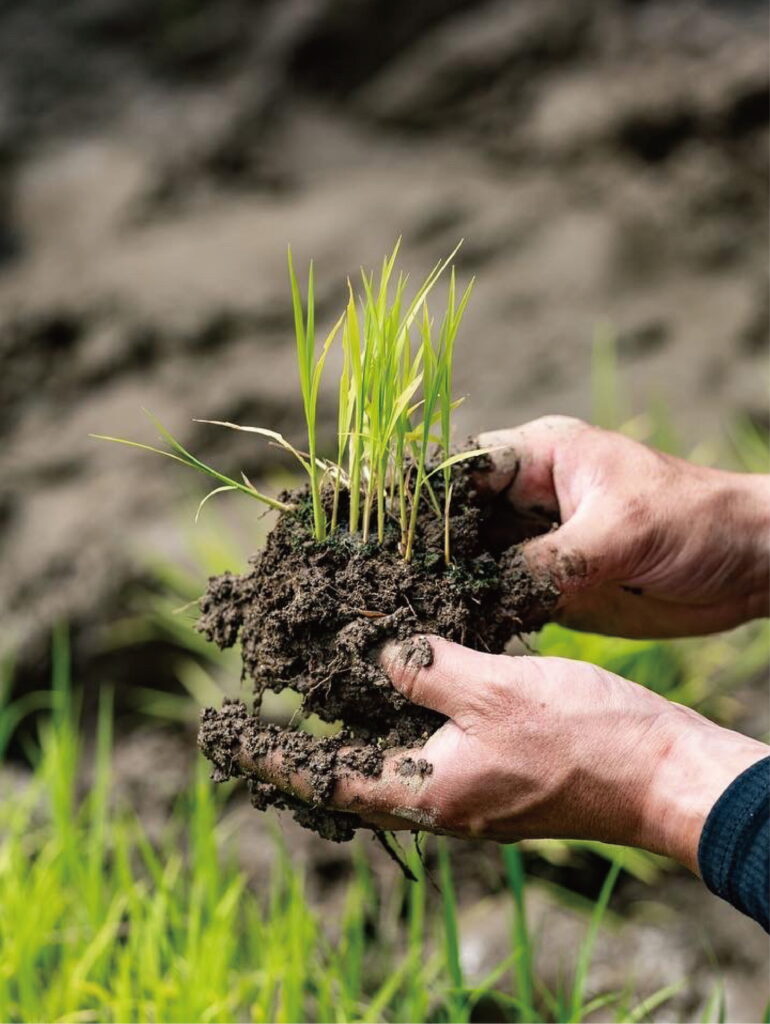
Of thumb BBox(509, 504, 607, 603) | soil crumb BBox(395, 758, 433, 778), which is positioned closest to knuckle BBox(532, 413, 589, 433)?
thumb BBox(509, 504, 607, 603)

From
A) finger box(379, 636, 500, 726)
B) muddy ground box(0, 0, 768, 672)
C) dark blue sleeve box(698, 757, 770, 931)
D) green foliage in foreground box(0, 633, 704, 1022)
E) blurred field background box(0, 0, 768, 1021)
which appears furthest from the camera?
muddy ground box(0, 0, 768, 672)

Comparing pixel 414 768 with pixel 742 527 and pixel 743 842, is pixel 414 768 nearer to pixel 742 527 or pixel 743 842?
pixel 743 842

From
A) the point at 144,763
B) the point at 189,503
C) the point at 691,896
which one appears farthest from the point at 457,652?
the point at 189,503

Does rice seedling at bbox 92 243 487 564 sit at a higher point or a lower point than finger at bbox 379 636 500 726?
higher

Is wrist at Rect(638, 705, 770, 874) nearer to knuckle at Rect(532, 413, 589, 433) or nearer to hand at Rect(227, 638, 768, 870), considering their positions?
hand at Rect(227, 638, 768, 870)

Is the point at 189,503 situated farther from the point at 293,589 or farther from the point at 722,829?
the point at 722,829

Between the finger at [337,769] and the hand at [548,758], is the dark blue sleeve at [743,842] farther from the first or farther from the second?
the finger at [337,769]

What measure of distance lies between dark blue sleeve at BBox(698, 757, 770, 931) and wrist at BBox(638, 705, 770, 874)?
0.01 m

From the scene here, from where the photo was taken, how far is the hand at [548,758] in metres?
1.08

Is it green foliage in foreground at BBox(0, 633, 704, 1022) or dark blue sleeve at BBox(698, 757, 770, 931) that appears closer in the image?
dark blue sleeve at BBox(698, 757, 770, 931)

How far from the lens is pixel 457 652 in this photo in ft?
3.69

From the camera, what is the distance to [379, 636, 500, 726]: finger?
1.10 m

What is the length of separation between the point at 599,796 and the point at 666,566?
454 millimetres

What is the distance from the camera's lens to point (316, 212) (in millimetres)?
3453
